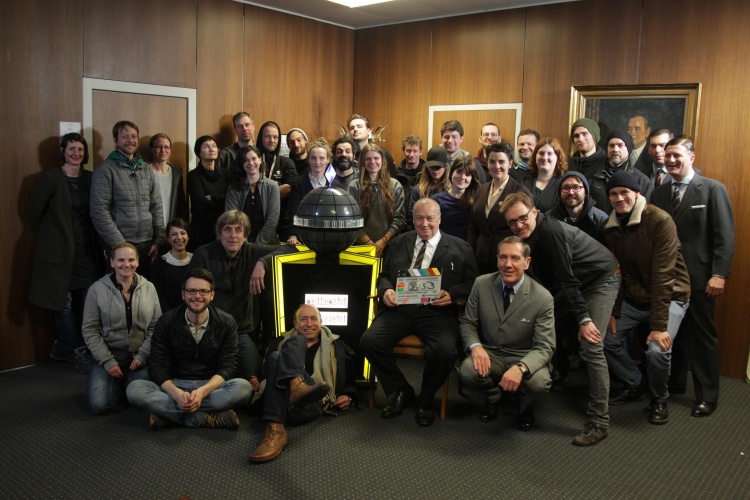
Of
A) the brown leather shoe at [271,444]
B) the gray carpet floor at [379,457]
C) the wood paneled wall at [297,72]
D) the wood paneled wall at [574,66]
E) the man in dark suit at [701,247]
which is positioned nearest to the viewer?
the gray carpet floor at [379,457]

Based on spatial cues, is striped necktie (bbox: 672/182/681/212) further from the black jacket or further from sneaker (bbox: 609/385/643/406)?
the black jacket

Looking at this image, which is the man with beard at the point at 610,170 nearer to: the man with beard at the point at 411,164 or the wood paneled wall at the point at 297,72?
the man with beard at the point at 411,164

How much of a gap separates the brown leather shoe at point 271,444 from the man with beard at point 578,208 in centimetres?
212

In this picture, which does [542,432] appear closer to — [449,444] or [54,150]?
[449,444]

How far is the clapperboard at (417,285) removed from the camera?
404 cm

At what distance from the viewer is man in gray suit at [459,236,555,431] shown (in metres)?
3.74

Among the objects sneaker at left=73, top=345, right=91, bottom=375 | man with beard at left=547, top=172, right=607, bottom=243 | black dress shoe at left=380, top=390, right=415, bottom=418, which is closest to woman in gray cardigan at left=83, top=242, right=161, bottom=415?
sneaker at left=73, top=345, right=91, bottom=375

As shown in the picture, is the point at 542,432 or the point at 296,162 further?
the point at 296,162

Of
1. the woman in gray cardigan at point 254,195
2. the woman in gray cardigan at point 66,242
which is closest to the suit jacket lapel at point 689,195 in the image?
the woman in gray cardigan at point 254,195

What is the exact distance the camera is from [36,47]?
15.6ft

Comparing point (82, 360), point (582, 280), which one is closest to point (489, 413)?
point (582, 280)

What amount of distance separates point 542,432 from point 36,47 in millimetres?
4429

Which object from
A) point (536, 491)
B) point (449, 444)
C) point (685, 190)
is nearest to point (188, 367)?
point (449, 444)

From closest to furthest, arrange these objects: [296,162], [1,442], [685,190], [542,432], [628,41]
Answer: [1,442] < [542,432] < [685,190] < [628,41] < [296,162]
